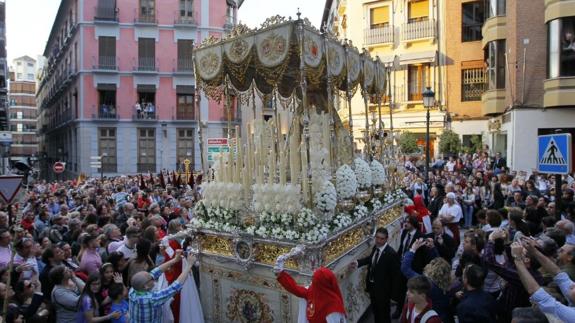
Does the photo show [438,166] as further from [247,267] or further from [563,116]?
[247,267]

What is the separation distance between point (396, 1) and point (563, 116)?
38.9 ft

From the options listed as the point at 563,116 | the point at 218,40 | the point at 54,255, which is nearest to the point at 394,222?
the point at 218,40

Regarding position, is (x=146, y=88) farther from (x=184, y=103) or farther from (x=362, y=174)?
(x=362, y=174)

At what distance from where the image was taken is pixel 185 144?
3516 cm

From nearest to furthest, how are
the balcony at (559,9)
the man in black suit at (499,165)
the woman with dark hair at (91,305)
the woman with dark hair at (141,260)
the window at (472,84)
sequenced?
the woman with dark hair at (91,305) → the woman with dark hair at (141,260) → the balcony at (559,9) → the man in black suit at (499,165) → the window at (472,84)

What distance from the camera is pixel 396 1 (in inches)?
1054

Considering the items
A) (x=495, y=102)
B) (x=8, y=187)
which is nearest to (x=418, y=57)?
(x=495, y=102)

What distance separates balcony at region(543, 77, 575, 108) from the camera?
57.5 ft

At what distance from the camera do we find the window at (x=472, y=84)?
2478 cm

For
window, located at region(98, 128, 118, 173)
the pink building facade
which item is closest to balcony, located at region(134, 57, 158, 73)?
the pink building facade

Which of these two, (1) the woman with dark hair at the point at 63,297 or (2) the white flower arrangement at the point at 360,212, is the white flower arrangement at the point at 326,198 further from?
(1) the woman with dark hair at the point at 63,297

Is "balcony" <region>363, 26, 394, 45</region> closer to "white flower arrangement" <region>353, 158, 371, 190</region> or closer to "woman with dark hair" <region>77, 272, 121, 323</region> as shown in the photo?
"white flower arrangement" <region>353, 158, 371, 190</region>

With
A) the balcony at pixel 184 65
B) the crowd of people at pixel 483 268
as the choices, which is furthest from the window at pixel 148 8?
the crowd of people at pixel 483 268

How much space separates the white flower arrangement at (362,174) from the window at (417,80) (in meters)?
17.7
